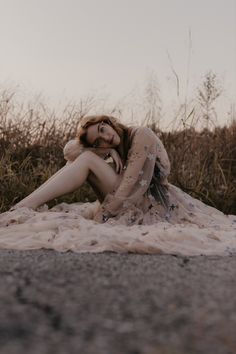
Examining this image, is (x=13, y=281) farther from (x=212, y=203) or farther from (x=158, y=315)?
(x=212, y=203)

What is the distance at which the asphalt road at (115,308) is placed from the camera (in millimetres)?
1153

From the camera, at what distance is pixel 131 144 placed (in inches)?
165

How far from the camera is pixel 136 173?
13.3 ft

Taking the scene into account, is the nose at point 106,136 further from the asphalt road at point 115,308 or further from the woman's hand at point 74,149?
the asphalt road at point 115,308

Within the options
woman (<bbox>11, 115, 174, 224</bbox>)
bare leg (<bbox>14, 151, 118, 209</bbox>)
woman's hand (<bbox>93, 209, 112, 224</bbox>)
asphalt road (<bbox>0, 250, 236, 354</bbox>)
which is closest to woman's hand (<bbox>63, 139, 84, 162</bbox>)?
woman (<bbox>11, 115, 174, 224</bbox>)

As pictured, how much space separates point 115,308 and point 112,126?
283cm

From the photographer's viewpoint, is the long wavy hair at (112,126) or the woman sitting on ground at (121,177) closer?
the woman sitting on ground at (121,177)

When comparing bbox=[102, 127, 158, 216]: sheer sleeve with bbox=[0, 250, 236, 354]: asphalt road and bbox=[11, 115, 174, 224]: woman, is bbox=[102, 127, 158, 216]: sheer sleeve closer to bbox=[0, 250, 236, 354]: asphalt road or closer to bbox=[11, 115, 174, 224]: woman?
bbox=[11, 115, 174, 224]: woman

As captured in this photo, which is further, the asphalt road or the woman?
the woman

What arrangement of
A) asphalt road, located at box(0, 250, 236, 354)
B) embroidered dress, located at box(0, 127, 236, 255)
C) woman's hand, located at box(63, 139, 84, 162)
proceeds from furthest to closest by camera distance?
woman's hand, located at box(63, 139, 84, 162) → embroidered dress, located at box(0, 127, 236, 255) → asphalt road, located at box(0, 250, 236, 354)

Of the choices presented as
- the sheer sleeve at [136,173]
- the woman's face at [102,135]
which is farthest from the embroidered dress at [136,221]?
the woman's face at [102,135]

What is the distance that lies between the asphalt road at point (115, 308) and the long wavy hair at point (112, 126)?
2.10 meters

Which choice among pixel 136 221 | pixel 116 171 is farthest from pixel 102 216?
pixel 116 171

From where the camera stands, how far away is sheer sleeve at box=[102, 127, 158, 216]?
4.02 meters
